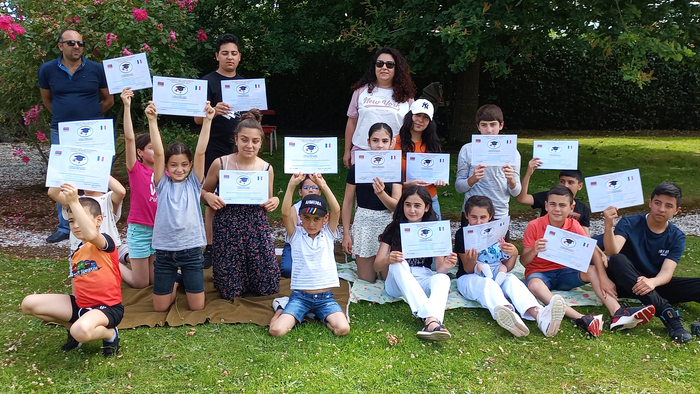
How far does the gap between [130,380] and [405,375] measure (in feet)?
5.49

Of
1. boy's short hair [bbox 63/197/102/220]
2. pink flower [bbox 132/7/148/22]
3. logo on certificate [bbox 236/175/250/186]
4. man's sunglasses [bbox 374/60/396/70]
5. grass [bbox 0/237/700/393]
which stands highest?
pink flower [bbox 132/7/148/22]

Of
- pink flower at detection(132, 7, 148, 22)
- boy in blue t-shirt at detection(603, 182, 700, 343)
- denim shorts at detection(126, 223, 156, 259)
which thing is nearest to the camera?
boy in blue t-shirt at detection(603, 182, 700, 343)

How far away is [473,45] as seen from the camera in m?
7.38

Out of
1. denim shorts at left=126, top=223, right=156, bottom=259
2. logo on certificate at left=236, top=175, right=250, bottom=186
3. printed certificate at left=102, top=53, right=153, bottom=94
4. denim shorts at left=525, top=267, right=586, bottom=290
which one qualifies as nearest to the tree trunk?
denim shorts at left=525, top=267, right=586, bottom=290

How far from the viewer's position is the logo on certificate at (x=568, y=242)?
413cm

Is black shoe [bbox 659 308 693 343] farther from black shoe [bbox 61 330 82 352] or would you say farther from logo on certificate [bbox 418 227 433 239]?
black shoe [bbox 61 330 82 352]

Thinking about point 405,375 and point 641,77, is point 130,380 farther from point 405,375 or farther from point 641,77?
point 641,77

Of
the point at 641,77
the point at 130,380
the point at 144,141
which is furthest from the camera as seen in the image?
the point at 641,77

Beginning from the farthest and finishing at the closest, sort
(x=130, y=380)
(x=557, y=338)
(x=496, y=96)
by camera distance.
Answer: (x=496, y=96) → (x=557, y=338) → (x=130, y=380)

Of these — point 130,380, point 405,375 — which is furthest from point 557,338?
point 130,380

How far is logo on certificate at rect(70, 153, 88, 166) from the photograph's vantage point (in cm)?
365

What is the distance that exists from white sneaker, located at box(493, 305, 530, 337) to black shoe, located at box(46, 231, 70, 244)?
494 centimetres

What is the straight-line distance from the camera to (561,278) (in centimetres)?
455

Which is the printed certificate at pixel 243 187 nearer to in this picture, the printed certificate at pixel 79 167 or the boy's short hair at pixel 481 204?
the printed certificate at pixel 79 167
